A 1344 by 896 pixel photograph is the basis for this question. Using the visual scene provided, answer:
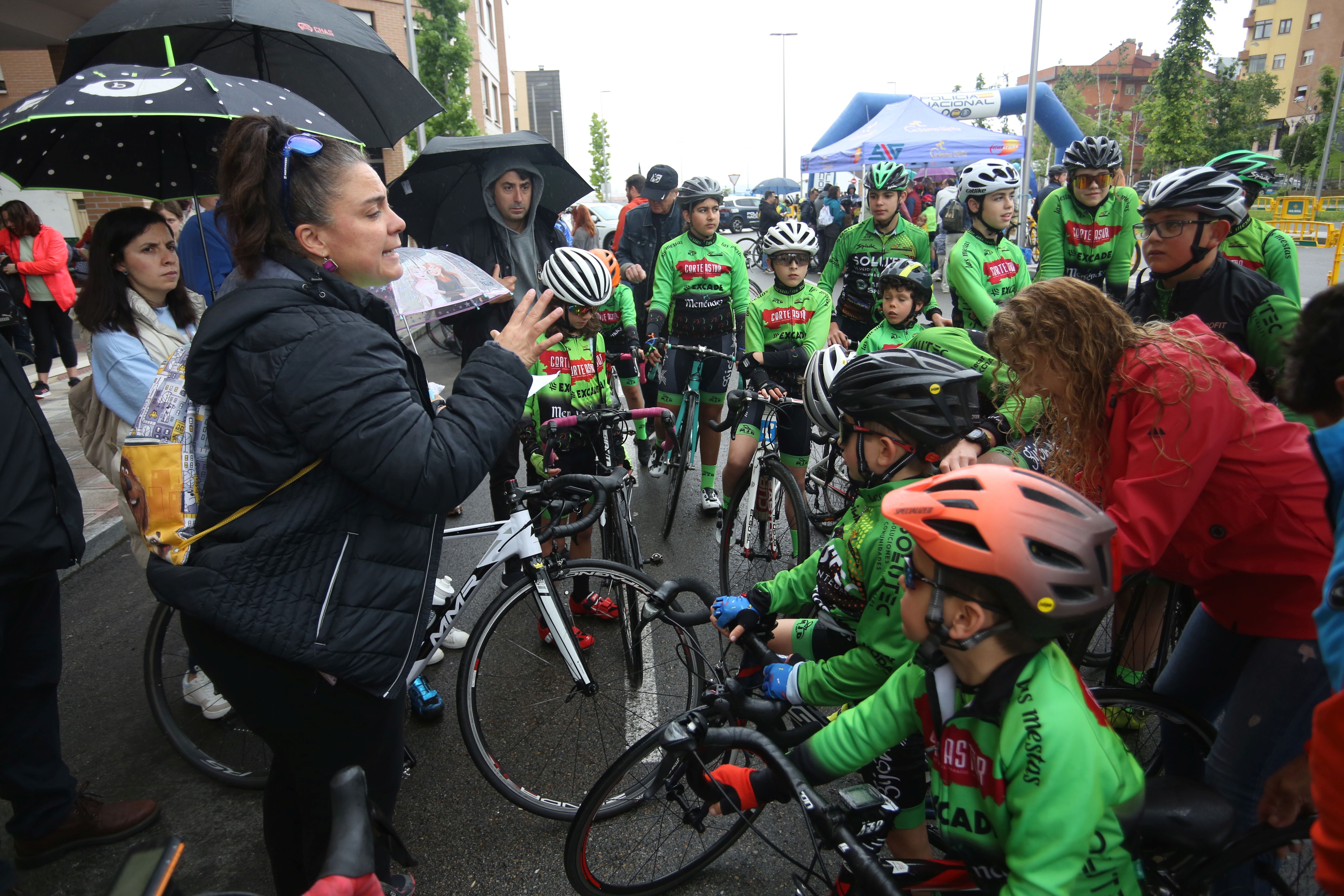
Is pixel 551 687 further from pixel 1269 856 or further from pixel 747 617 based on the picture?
pixel 1269 856

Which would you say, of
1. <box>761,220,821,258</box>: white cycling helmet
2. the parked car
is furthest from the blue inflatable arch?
<box>761,220,821,258</box>: white cycling helmet

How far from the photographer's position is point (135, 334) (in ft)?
10.6

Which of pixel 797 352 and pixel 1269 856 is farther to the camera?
pixel 797 352

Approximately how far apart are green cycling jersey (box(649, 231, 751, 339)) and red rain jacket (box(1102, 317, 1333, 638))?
13.4 ft

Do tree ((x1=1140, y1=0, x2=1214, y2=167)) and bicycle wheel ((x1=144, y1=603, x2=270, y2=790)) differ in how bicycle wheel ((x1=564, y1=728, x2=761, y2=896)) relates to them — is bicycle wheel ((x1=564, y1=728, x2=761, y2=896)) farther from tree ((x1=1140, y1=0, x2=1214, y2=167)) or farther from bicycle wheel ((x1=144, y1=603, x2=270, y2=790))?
tree ((x1=1140, y1=0, x2=1214, y2=167))

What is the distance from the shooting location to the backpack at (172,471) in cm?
179

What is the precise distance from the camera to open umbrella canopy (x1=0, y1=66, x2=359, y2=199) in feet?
9.40

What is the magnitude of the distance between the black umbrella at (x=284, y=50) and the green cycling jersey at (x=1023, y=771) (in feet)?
13.1

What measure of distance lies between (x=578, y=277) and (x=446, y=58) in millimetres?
23078

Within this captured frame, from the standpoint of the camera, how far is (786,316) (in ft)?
16.7

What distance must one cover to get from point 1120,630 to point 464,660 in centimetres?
278

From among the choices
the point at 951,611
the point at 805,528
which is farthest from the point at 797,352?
the point at 951,611

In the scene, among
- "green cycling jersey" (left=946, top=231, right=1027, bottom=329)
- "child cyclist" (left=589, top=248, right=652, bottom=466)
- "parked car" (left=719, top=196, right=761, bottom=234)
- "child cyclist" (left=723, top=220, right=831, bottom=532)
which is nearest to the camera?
"green cycling jersey" (left=946, top=231, right=1027, bottom=329)

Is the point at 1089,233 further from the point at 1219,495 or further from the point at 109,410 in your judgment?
the point at 109,410
